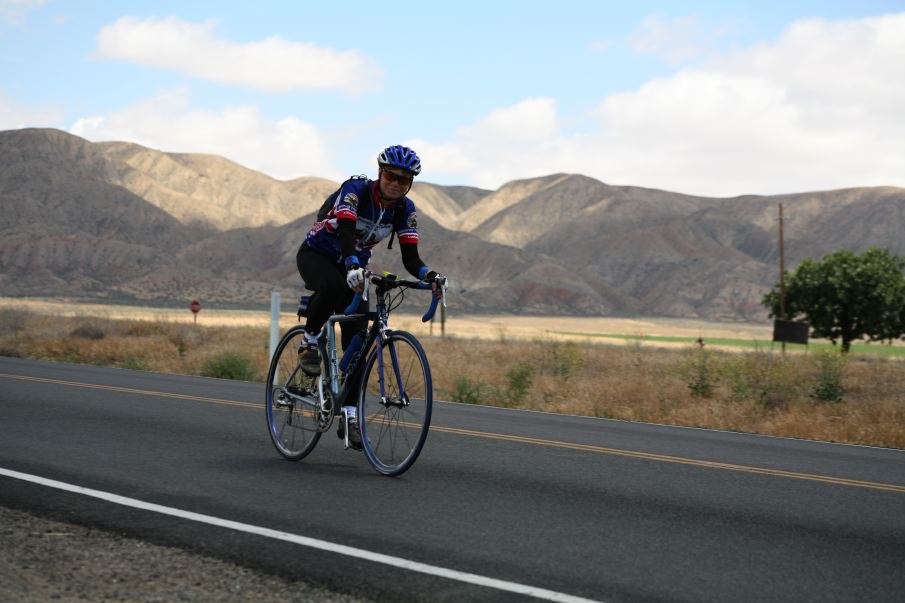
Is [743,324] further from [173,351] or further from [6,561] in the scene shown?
[6,561]

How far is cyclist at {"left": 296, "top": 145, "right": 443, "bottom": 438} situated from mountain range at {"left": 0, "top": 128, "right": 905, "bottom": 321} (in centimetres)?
9480

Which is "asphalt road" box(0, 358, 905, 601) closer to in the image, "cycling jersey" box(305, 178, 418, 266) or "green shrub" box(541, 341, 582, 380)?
"cycling jersey" box(305, 178, 418, 266)

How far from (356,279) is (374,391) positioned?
3.42 ft

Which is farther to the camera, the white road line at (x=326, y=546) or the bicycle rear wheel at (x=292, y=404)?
the bicycle rear wheel at (x=292, y=404)

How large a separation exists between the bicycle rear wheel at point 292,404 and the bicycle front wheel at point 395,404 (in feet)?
1.89

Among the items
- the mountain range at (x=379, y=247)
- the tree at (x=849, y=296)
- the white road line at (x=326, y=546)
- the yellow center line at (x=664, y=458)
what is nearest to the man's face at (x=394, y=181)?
the white road line at (x=326, y=546)

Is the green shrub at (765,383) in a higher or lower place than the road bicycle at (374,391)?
lower

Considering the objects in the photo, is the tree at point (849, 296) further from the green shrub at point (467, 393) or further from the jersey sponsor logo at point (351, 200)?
the jersey sponsor logo at point (351, 200)

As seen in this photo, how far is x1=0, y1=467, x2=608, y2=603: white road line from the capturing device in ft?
16.2

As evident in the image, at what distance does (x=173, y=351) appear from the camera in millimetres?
25344

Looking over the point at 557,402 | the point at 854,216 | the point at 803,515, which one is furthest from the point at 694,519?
the point at 854,216

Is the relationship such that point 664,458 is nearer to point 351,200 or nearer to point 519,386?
point 351,200

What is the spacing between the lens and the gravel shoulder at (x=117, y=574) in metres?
4.75

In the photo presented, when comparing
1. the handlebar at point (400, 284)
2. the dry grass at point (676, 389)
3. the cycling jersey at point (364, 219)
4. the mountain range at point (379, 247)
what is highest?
the mountain range at point (379, 247)
